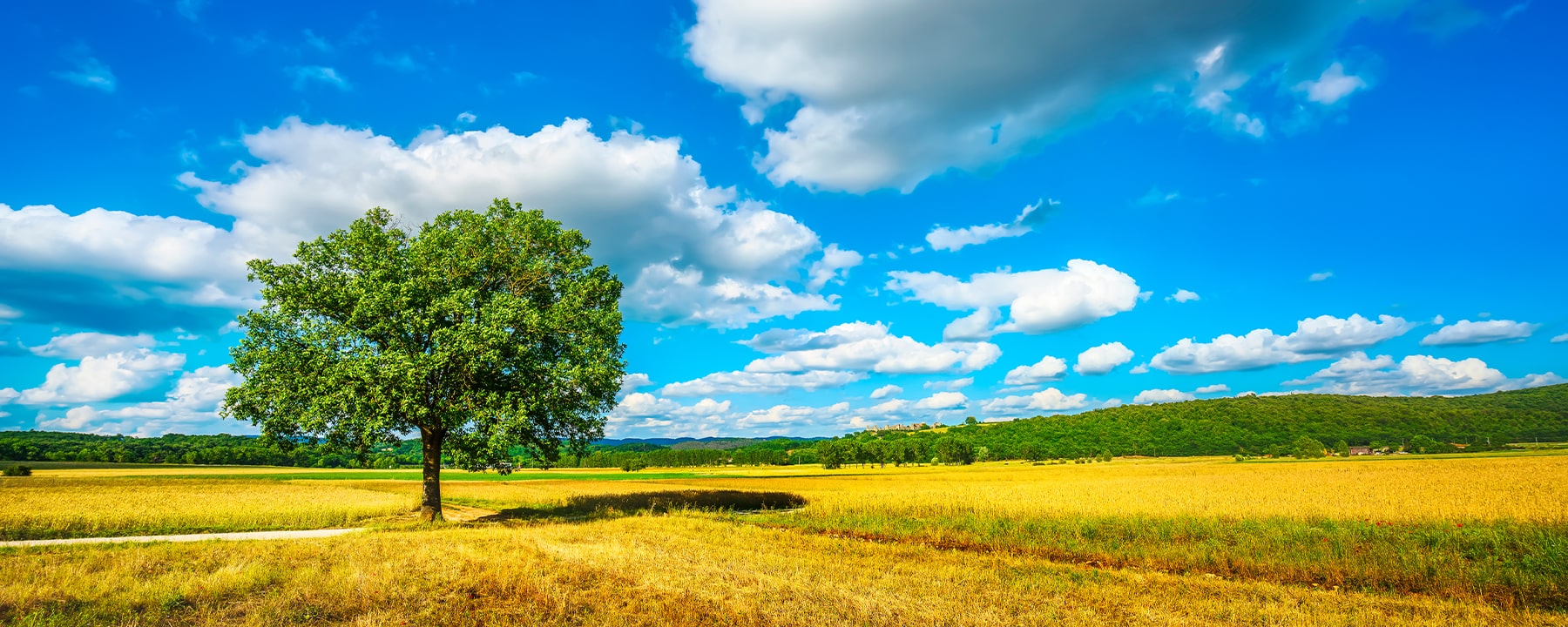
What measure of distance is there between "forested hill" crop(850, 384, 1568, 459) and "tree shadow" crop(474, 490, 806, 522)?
128 m

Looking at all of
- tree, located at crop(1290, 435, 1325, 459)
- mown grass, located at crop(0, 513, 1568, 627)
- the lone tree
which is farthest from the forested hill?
mown grass, located at crop(0, 513, 1568, 627)

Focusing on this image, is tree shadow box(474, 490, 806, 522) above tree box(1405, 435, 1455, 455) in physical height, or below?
above

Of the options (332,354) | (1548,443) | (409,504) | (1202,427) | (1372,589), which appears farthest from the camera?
(1202,427)

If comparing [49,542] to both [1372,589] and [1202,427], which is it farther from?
[1202,427]

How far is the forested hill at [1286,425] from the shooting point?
14200cm

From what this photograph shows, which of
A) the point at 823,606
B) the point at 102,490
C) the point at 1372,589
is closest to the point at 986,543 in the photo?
the point at 1372,589

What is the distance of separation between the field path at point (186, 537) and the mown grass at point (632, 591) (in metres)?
3.24

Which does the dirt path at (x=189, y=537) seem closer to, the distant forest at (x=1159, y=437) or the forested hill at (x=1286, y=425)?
the distant forest at (x=1159, y=437)

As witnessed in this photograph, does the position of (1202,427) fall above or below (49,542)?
below

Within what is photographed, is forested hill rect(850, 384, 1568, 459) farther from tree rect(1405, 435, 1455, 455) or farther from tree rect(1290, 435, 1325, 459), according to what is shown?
tree rect(1290, 435, 1325, 459)

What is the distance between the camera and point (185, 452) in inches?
5212

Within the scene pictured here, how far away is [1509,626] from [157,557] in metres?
27.4

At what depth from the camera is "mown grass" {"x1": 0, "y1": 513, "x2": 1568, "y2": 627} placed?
1029 centimetres

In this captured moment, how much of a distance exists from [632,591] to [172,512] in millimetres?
27981
